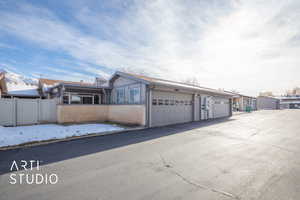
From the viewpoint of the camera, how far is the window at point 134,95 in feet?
35.5

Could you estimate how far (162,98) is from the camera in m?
11.0

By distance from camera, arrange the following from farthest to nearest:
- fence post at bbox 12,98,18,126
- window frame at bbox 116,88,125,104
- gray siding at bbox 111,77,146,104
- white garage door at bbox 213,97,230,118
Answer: white garage door at bbox 213,97,230,118 < window frame at bbox 116,88,125,104 < gray siding at bbox 111,77,146,104 < fence post at bbox 12,98,18,126

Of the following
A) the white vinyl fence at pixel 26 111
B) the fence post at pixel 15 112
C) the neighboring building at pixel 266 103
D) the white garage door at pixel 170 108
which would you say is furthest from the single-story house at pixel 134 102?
the neighboring building at pixel 266 103

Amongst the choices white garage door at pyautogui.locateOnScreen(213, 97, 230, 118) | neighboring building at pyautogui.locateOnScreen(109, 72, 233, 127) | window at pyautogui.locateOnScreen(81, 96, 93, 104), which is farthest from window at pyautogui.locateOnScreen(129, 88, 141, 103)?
white garage door at pyautogui.locateOnScreen(213, 97, 230, 118)

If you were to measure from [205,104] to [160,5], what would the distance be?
10.7 m

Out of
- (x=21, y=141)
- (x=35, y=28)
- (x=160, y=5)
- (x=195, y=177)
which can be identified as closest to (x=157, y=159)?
(x=195, y=177)

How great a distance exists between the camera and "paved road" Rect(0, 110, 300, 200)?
253 cm

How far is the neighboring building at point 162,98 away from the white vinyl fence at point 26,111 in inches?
200

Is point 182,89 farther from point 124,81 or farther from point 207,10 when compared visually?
point 207,10

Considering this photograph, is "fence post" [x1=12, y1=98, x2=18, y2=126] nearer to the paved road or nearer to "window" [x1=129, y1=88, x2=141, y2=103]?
the paved road

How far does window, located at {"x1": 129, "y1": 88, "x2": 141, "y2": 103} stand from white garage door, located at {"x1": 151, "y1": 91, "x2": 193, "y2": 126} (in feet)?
3.90

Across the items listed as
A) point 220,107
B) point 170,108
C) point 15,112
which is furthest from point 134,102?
point 220,107

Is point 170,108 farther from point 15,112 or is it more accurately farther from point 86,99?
point 15,112

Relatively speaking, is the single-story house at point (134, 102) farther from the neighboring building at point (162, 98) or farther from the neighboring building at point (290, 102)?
the neighboring building at point (290, 102)
